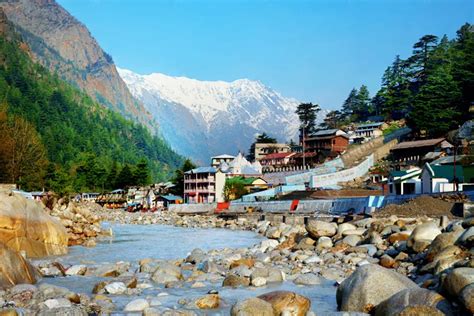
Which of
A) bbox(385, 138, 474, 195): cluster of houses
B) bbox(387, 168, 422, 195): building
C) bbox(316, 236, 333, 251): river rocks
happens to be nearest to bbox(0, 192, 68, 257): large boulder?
bbox(316, 236, 333, 251): river rocks

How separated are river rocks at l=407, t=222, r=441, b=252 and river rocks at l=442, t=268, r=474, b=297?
806 centimetres

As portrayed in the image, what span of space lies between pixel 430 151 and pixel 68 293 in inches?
2715

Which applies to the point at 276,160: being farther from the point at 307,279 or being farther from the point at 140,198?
the point at 307,279

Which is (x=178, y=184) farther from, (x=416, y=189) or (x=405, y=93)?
(x=416, y=189)

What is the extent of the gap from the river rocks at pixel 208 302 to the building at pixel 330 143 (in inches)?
3565

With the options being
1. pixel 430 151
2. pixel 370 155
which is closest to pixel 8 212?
pixel 430 151

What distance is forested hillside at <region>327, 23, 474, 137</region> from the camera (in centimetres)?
8438

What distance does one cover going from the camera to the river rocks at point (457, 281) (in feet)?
40.5

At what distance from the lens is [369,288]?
13.9m

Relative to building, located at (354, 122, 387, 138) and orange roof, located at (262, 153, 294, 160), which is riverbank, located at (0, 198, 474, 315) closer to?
building, located at (354, 122, 387, 138)

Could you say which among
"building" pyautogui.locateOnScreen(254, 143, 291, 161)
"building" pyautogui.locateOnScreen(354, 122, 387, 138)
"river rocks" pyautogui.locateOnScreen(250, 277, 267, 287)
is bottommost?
"river rocks" pyautogui.locateOnScreen(250, 277, 267, 287)

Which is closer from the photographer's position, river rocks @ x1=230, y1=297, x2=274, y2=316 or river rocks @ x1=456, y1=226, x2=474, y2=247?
river rocks @ x1=230, y1=297, x2=274, y2=316

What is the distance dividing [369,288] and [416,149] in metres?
71.4

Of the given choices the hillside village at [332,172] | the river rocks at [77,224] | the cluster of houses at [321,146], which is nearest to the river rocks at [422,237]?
the river rocks at [77,224]
